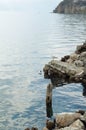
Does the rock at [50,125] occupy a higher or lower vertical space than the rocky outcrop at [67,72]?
lower

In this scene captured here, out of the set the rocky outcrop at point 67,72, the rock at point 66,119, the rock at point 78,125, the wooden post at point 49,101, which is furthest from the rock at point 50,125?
the rocky outcrop at point 67,72

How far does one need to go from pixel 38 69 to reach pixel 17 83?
10.0 m

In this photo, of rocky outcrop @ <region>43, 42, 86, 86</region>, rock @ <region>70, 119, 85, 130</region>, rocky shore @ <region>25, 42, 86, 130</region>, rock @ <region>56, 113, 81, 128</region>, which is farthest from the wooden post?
rock @ <region>70, 119, 85, 130</region>

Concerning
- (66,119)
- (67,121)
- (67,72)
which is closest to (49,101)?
(66,119)

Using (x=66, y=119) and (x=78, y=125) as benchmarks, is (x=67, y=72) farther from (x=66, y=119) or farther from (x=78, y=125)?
(x=78, y=125)

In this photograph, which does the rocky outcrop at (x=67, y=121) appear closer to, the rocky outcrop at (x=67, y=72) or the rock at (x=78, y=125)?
the rock at (x=78, y=125)

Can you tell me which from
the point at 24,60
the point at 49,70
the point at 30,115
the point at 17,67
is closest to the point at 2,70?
the point at 17,67

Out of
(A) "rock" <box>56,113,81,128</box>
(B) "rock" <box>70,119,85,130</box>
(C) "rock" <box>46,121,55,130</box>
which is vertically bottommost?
(C) "rock" <box>46,121,55,130</box>

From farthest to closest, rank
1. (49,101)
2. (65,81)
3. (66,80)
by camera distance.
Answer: (66,80)
(65,81)
(49,101)

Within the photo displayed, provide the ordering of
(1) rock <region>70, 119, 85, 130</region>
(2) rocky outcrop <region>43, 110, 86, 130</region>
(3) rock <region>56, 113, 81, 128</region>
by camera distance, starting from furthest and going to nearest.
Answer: (3) rock <region>56, 113, 81, 128</region> < (2) rocky outcrop <region>43, 110, 86, 130</region> < (1) rock <region>70, 119, 85, 130</region>

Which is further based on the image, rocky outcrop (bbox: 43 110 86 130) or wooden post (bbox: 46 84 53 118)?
wooden post (bbox: 46 84 53 118)

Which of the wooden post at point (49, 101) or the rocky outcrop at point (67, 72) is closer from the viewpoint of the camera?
the wooden post at point (49, 101)

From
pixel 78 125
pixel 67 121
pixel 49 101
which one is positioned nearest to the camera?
pixel 78 125

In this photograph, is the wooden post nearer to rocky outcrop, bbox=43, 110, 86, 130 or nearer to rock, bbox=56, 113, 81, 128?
rocky outcrop, bbox=43, 110, 86, 130
